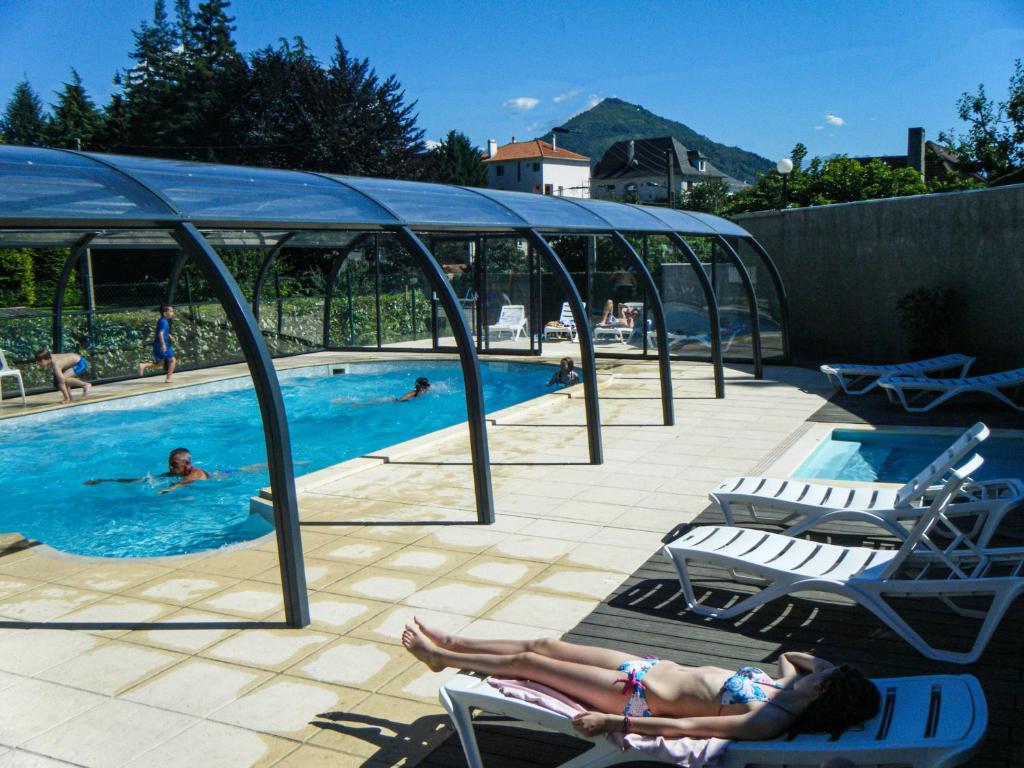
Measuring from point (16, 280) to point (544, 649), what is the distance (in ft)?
93.4

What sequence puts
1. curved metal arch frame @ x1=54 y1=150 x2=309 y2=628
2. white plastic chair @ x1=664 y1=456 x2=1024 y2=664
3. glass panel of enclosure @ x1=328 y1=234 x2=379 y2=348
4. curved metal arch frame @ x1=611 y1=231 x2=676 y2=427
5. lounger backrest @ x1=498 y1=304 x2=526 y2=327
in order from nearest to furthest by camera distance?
white plastic chair @ x1=664 y1=456 x2=1024 y2=664 < curved metal arch frame @ x1=54 y1=150 x2=309 y2=628 < curved metal arch frame @ x1=611 y1=231 x2=676 y2=427 < lounger backrest @ x1=498 y1=304 x2=526 y2=327 < glass panel of enclosure @ x1=328 y1=234 x2=379 y2=348

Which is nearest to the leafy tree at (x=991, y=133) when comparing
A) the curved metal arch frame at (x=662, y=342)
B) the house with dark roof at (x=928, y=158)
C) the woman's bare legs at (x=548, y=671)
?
the house with dark roof at (x=928, y=158)

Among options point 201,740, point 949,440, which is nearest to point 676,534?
point 201,740

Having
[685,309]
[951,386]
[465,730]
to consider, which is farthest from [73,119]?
[465,730]

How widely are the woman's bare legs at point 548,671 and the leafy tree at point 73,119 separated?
176ft

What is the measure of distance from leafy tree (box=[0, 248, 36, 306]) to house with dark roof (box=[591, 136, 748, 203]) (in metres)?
79.2

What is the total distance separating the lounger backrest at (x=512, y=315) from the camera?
1777 centimetres

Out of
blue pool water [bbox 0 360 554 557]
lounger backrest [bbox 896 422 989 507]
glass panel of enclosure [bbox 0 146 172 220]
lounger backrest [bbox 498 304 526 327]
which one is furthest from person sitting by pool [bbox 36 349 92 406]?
lounger backrest [bbox 896 422 989 507]

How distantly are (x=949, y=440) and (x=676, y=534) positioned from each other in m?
5.10

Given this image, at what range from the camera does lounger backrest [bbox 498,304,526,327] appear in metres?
17.8

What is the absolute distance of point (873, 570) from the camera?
4.71 metres

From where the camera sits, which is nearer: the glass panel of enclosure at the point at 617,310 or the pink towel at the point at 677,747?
the pink towel at the point at 677,747

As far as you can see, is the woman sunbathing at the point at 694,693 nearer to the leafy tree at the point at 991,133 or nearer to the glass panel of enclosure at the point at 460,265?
the glass panel of enclosure at the point at 460,265

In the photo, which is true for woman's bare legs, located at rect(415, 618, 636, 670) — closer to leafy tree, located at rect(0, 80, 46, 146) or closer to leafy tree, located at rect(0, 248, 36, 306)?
leafy tree, located at rect(0, 248, 36, 306)
